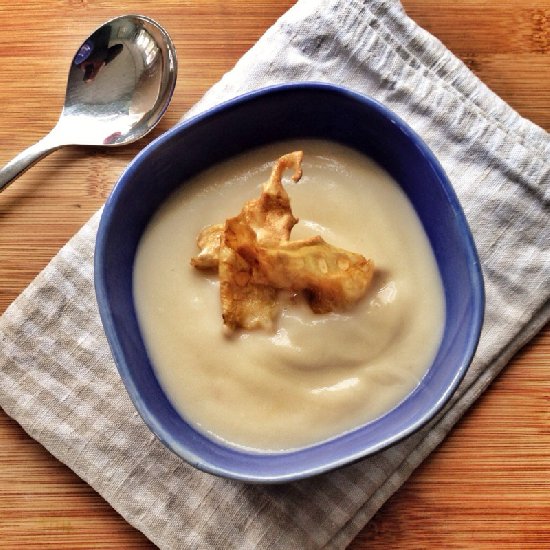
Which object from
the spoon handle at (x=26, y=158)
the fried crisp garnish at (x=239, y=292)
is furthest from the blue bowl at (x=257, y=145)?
the spoon handle at (x=26, y=158)

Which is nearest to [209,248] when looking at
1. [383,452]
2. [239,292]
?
[239,292]

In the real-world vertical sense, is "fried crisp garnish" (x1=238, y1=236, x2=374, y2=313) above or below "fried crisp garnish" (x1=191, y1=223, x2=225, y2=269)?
above

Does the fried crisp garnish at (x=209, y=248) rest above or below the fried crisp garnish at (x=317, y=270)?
below

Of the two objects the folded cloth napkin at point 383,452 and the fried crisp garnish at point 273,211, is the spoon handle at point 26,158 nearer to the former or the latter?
the folded cloth napkin at point 383,452

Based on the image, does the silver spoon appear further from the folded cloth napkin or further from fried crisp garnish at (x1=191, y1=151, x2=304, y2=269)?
fried crisp garnish at (x1=191, y1=151, x2=304, y2=269)

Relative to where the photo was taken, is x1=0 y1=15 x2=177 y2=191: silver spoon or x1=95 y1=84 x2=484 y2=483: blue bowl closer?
x1=95 y1=84 x2=484 y2=483: blue bowl

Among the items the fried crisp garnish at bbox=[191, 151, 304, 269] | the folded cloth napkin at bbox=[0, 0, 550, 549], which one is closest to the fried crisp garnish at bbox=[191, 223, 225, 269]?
the fried crisp garnish at bbox=[191, 151, 304, 269]

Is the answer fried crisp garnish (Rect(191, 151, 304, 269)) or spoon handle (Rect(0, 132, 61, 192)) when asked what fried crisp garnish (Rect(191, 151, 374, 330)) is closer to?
fried crisp garnish (Rect(191, 151, 304, 269))

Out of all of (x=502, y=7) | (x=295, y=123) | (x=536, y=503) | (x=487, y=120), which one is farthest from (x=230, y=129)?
(x=536, y=503)

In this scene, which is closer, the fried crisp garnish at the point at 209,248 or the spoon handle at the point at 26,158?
the fried crisp garnish at the point at 209,248
